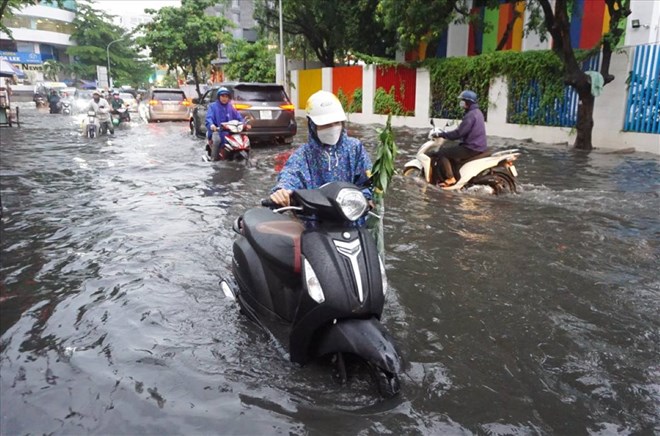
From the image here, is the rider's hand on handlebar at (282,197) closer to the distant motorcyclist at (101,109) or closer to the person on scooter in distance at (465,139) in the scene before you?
the person on scooter in distance at (465,139)

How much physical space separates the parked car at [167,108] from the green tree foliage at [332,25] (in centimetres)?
673

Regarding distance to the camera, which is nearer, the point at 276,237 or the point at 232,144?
the point at 276,237

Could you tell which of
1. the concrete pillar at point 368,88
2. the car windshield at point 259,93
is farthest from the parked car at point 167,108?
the car windshield at point 259,93

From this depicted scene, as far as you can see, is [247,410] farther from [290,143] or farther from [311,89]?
[311,89]

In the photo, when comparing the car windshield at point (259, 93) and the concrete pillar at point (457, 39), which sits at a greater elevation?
the concrete pillar at point (457, 39)

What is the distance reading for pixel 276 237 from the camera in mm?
3211

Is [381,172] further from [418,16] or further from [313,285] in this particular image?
[418,16]

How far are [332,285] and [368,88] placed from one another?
21.3 meters

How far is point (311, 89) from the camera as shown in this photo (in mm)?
28250

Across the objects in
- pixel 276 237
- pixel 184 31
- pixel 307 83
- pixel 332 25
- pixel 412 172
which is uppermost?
pixel 184 31

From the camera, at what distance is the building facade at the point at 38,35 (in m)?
61.4

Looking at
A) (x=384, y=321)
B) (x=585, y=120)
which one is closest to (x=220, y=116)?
(x=384, y=321)

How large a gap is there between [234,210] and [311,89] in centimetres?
2201

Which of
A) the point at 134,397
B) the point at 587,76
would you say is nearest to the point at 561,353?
the point at 134,397
